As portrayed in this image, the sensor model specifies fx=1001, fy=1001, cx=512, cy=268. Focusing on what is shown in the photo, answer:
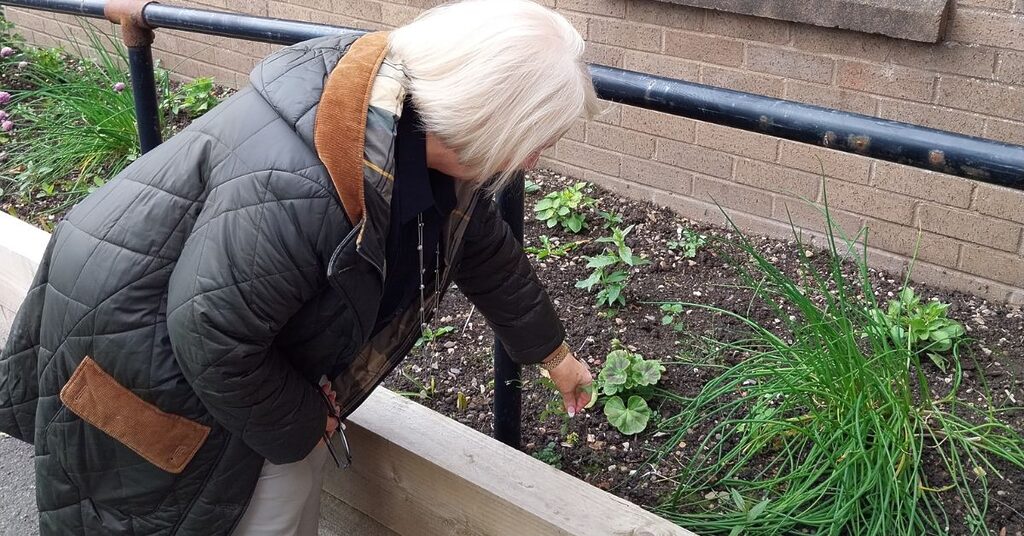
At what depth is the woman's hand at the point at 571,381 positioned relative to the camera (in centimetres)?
235

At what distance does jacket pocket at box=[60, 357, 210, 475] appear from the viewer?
178 centimetres

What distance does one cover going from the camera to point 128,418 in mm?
1793

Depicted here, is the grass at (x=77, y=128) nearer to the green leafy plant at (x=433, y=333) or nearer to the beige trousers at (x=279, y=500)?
the green leafy plant at (x=433, y=333)

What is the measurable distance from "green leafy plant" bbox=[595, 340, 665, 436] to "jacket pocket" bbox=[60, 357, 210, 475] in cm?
117

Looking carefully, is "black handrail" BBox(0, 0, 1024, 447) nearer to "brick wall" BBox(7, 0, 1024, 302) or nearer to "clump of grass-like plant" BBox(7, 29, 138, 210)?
"brick wall" BBox(7, 0, 1024, 302)

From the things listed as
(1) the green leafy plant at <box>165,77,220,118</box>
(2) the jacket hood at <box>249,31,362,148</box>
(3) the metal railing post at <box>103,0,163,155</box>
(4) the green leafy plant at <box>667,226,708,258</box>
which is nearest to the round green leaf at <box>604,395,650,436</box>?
(4) the green leafy plant at <box>667,226,708,258</box>

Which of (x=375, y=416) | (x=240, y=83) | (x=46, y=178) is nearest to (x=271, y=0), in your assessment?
(x=240, y=83)

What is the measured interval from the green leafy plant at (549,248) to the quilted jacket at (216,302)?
1.39m

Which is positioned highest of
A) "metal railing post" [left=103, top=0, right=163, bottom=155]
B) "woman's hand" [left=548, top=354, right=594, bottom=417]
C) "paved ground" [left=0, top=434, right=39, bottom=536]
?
"metal railing post" [left=103, top=0, right=163, bottom=155]

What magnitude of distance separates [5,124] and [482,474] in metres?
3.65

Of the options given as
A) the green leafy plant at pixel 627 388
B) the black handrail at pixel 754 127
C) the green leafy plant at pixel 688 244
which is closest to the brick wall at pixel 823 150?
the green leafy plant at pixel 688 244

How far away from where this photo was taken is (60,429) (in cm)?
186

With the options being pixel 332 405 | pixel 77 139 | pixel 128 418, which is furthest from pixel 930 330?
pixel 77 139

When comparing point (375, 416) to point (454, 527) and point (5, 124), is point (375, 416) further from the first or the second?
point (5, 124)
